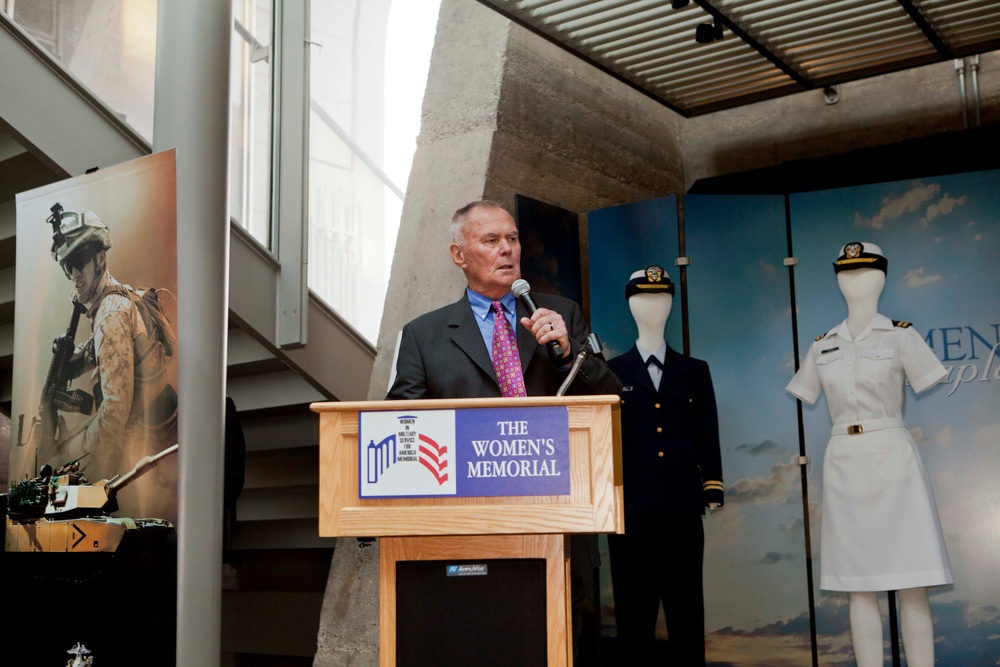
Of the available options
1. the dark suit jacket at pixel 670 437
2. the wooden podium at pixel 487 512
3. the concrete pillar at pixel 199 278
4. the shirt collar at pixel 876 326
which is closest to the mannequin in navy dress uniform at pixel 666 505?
the dark suit jacket at pixel 670 437

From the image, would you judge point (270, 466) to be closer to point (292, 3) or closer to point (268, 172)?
point (268, 172)

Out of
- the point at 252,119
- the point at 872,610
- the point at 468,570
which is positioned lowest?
the point at 872,610

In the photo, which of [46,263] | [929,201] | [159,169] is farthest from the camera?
[929,201]

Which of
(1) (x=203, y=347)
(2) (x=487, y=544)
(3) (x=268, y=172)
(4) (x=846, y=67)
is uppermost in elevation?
(4) (x=846, y=67)

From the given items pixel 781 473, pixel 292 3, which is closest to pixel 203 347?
pixel 292 3

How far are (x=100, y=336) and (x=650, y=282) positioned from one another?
253cm

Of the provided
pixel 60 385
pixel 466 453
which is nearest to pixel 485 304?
pixel 466 453

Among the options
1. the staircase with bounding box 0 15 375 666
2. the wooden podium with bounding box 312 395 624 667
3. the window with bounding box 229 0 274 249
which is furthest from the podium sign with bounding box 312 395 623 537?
the window with bounding box 229 0 274 249

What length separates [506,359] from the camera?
2.92 metres

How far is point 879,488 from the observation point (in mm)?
4355

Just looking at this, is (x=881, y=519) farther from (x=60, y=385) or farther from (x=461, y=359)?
(x=60, y=385)

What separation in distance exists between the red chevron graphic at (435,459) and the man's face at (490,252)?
78cm

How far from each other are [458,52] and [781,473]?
263 centimetres

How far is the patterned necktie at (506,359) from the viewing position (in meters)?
2.87
